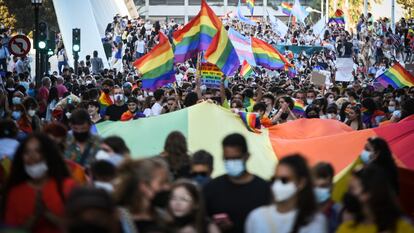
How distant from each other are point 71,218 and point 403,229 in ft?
7.96

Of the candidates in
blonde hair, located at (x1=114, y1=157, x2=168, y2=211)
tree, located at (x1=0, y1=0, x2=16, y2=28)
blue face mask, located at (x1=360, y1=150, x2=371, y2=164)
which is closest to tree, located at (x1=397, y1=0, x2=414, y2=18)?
tree, located at (x1=0, y1=0, x2=16, y2=28)

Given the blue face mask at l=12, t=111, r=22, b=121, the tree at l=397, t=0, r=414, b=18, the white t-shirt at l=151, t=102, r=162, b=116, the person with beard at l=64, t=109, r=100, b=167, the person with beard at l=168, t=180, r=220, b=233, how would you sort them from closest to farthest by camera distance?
the person with beard at l=168, t=180, r=220, b=233 → the person with beard at l=64, t=109, r=100, b=167 → the blue face mask at l=12, t=111, r=22, b=121 → the white t-shirt at l=151, t=102, r=162, b=116 → the tree at l=397, t=0, r=414, b=18

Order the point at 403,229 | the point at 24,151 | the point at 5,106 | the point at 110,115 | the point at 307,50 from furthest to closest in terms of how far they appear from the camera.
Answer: the point at 307,50 → the point at 5,106 → the point at 110,115 → the point at 24,151 → the point at 403,229

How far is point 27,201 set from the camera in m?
7.63

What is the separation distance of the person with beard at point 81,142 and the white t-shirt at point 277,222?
110 inches

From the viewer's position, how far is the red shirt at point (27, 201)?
755cm

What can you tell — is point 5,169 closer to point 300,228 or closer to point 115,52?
point 300,228

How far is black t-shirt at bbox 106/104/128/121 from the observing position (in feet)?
57.1

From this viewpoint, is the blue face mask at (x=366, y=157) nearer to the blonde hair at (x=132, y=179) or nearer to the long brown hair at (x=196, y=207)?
the long brown hair at (x=196, y=207)

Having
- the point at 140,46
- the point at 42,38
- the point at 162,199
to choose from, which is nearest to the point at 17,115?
the point at 162,199

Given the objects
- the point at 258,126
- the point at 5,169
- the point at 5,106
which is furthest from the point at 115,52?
the point at 5,169

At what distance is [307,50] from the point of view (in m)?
52.1

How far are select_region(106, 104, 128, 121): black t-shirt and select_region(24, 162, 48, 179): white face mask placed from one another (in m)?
9.49

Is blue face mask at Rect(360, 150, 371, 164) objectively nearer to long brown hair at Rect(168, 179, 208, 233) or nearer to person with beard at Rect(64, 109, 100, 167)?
person with beard at Rect(64, 109, 100, 167)
